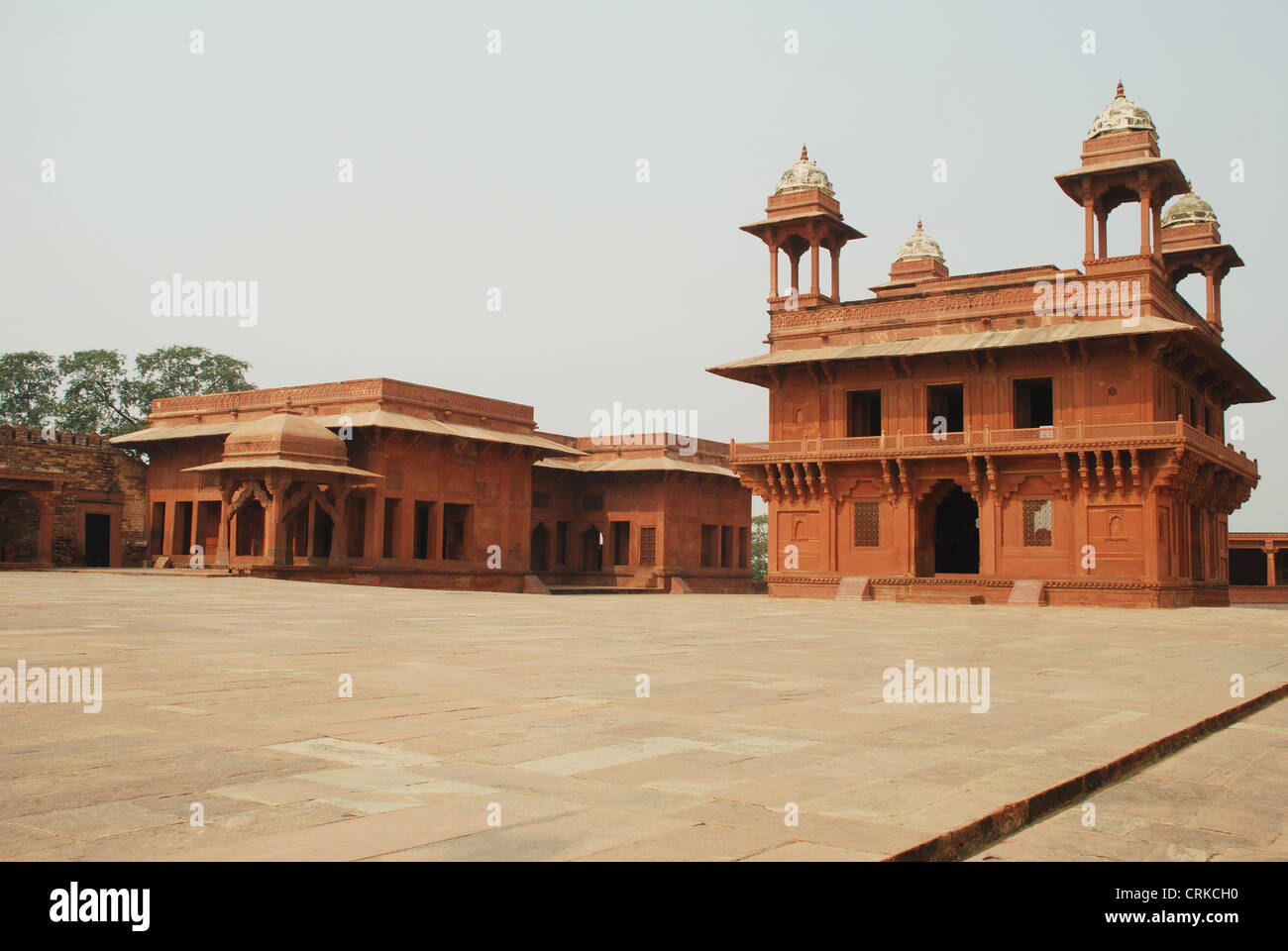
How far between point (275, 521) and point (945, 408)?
693 inches

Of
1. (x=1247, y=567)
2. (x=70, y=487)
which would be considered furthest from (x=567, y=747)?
(x=1247, y=567)

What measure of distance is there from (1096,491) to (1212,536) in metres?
8.09

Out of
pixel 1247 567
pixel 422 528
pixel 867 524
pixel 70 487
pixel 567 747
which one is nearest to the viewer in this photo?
pixel 567 747

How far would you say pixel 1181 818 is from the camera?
4781 millimetres

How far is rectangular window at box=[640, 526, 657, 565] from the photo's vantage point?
4206cm

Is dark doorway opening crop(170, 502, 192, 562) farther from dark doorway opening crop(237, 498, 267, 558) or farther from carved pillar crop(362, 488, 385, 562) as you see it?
carved pillar crop(362, 488, 385, 562)

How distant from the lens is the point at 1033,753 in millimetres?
5695

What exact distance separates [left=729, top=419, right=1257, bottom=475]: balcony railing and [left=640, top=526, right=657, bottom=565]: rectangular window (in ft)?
34.6

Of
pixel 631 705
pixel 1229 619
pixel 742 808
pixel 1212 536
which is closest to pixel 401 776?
pixel 742 808

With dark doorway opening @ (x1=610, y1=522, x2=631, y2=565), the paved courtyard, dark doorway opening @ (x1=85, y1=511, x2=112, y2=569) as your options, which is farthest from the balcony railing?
dark doorway opening @ (x1=85, y1=511, x2=112, y2=569)

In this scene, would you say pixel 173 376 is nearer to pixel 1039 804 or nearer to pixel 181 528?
pixel 181 528

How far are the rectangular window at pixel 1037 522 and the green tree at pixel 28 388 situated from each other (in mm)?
44293

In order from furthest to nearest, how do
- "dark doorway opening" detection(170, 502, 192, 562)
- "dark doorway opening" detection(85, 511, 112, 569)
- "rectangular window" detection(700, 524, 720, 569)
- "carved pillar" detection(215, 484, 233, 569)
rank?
"rectangular window" detection(700, 524, 720, 569) → "dark doorway opening" detection(85, 511, 112, 569) → "dark doorway opening" detection(170, 502, 192, 562) → "carved pillar" detection(215, 484, 233, 569)

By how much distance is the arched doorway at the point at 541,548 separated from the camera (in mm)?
42969
